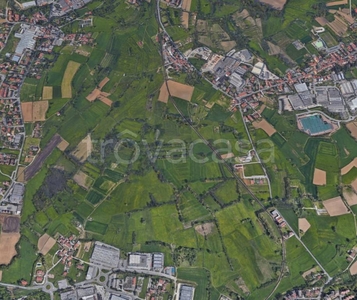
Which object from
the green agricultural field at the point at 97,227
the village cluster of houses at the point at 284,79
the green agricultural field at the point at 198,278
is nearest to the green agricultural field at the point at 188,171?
the village cluster of houses at the point at 284,79

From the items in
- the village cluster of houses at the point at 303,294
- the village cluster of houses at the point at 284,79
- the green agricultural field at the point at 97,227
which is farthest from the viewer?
the village cluster of houses at the point at 284,79

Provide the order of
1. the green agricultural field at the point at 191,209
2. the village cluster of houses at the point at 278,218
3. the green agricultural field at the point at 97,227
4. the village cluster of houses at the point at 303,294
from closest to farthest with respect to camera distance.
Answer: the village cluster of houses at the point at 303,294
the village cluster of houses at the point at 278,218
the green agricultural field at the point at 191,209
the green agricultural field at the point at 97,227

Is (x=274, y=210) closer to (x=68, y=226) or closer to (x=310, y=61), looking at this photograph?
(x=310, y=61)

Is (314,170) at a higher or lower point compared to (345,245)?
higher

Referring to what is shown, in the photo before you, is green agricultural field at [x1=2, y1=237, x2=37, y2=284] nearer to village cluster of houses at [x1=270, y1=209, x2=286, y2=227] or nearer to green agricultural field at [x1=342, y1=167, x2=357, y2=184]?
village cluster of houses at [x1=270, y1=209, x2=286, y2=227]

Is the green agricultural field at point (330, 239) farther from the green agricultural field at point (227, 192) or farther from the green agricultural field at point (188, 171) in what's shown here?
the green agricultural field at point (188, 171)

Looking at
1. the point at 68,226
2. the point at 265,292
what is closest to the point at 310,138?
the point at 265,292
